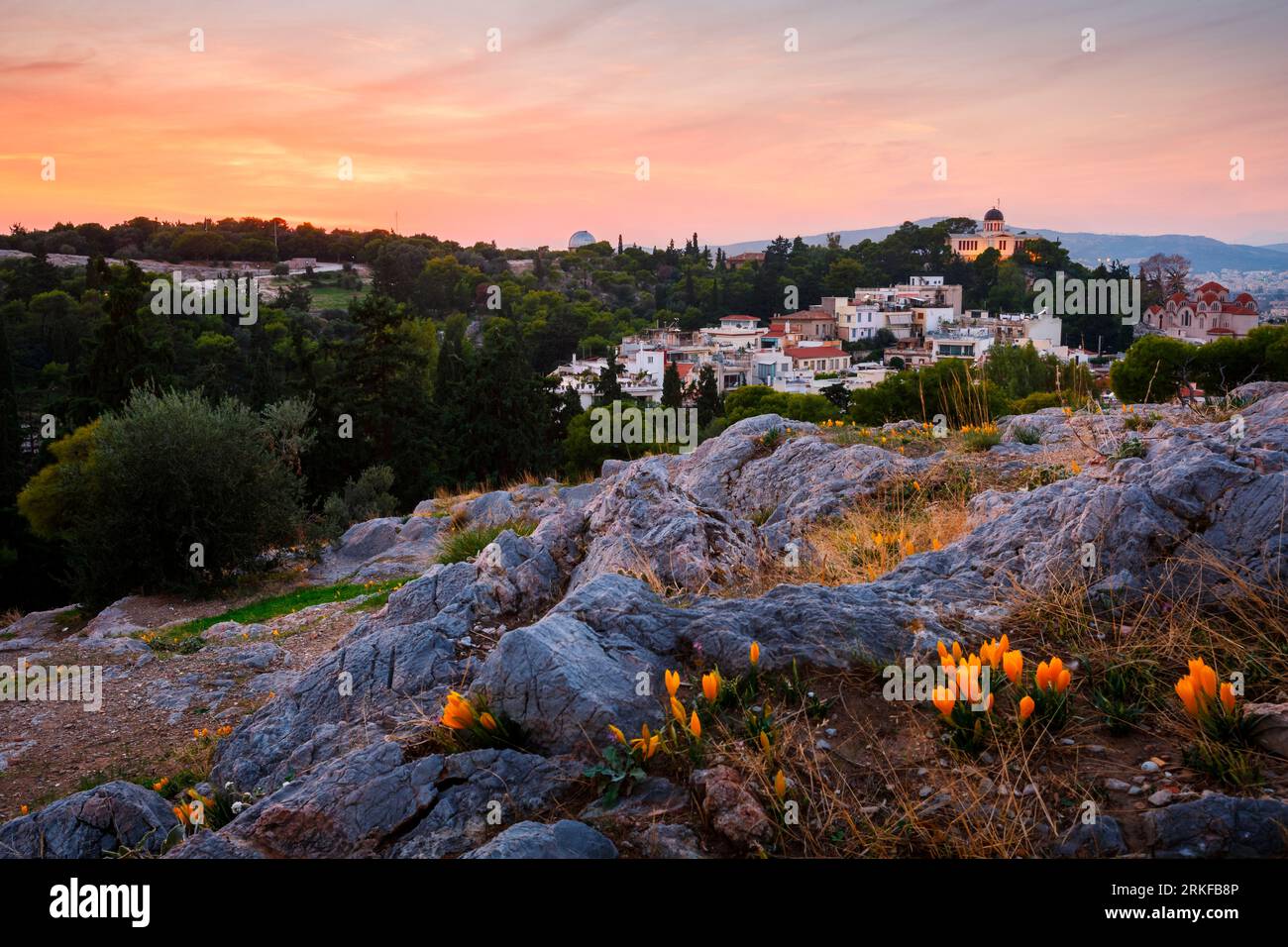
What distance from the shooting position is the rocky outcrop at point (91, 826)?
5.04 m

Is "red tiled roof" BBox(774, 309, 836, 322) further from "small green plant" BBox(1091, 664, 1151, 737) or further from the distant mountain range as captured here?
"small green plant" BBox(1091, 664, 1151, 737)

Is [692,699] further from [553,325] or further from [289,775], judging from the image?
[553,325]

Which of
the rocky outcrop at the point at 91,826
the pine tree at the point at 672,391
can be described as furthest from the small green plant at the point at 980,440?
the pine tree at the point at 672,391

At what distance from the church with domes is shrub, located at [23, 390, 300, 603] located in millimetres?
113926

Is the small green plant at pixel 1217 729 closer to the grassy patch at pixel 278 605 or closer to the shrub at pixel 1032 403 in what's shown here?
the grassy patch at pixel 278 605

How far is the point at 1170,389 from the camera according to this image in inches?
725

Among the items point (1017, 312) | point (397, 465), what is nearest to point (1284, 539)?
point (397, 465)

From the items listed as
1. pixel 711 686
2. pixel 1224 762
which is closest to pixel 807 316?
pixel 711 686

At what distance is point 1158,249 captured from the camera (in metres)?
77.6

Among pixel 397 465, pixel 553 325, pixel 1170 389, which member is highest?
pixel 553 325

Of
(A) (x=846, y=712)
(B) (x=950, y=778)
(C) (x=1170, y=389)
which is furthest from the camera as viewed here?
(C) (x=1170, y=389)

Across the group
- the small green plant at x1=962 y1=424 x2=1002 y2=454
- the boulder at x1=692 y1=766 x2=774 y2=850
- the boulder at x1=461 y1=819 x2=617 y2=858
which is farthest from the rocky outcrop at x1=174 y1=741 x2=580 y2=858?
the small green plant at x1=962 y1=424 x2=1002 y2=454

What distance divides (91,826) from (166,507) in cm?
1166

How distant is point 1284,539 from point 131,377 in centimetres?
3021
